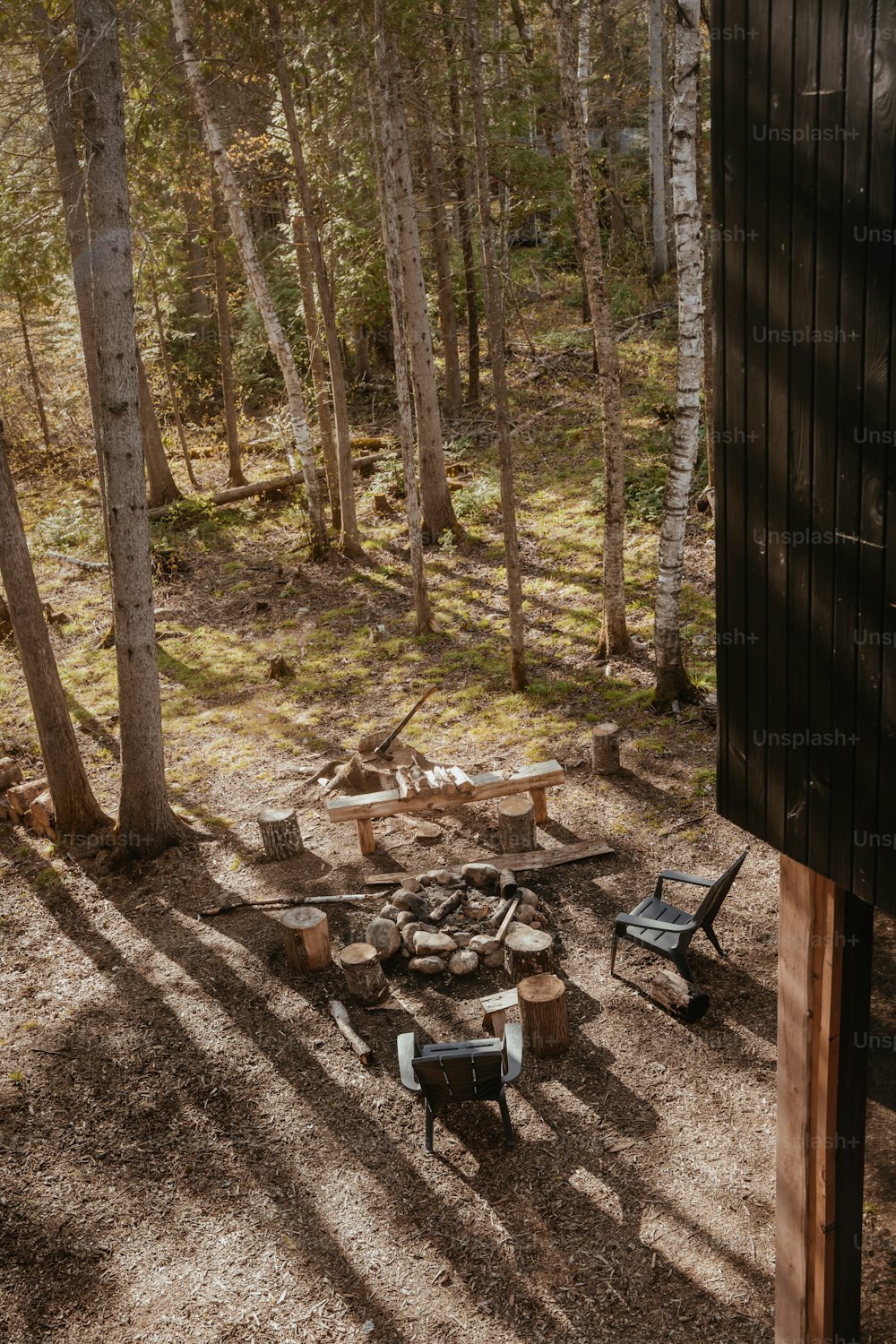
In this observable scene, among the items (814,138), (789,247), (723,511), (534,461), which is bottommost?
(534,461)

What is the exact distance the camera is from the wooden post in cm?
374

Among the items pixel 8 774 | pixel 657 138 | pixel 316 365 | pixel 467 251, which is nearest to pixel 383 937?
pixel 8 774

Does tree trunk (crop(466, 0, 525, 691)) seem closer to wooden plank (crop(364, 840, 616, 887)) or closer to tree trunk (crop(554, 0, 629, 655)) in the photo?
tree trunk (crop(554, 0, 629, 655))

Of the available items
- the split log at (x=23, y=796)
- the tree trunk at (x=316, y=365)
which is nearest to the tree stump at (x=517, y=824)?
the split log at (x=23, y=796)

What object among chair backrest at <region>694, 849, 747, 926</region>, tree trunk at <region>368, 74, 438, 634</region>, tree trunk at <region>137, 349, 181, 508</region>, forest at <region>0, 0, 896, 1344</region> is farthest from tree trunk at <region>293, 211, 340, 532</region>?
chair backrest at <region>694, 849, 747, 926</region>

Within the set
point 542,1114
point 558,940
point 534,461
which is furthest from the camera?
point 534,461

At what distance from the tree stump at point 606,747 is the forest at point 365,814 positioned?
0.04 m

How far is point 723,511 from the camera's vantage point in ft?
12.3

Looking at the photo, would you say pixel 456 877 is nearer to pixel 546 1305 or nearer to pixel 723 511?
pixel 546 1305

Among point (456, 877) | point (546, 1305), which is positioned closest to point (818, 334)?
point (546, 1305)

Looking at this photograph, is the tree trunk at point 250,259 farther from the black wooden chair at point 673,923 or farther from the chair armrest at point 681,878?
the black wooden chair at point 673,923

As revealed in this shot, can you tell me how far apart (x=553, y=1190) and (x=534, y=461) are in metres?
14.8

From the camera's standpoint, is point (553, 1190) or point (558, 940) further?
point (558, 940)

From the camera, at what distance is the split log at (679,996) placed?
20.9ft
